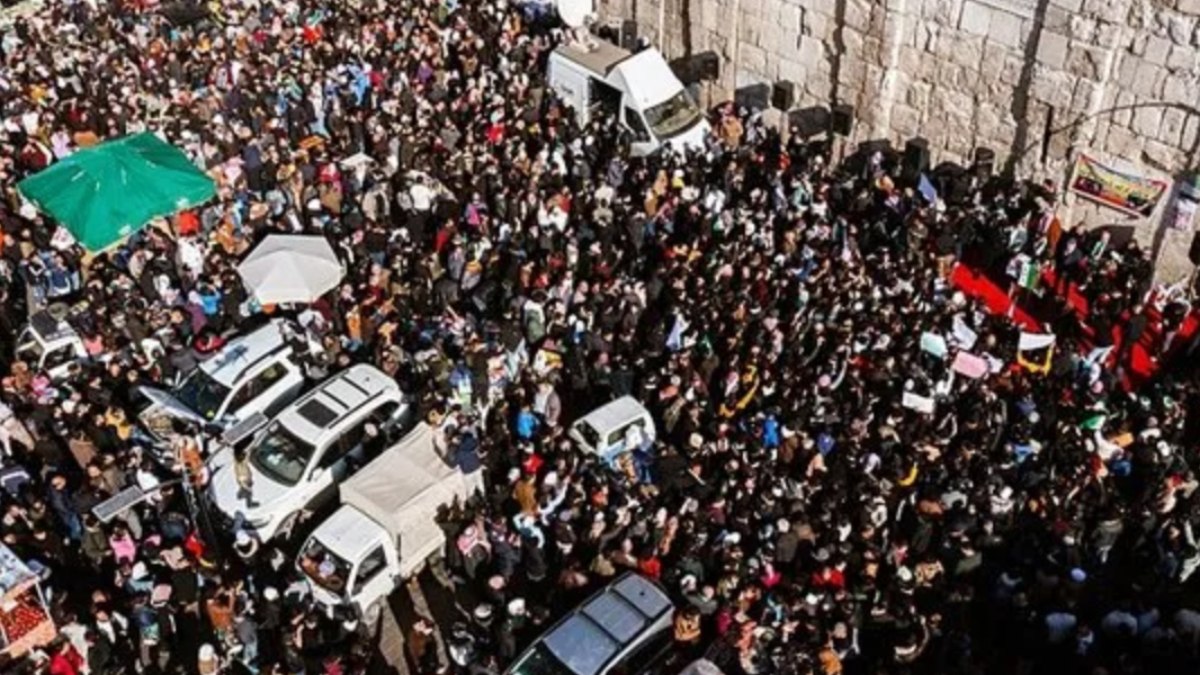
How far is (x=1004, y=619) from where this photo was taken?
14266 millimetres

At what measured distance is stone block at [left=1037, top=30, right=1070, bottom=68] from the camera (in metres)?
19.2

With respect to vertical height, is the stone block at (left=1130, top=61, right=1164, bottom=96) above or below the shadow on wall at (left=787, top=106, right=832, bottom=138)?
above

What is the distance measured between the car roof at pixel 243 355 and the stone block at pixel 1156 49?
42.0 feet

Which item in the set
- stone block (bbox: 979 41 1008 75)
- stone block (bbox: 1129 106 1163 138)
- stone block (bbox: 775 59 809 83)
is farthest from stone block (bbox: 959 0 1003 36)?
stone block (bbox: 775 59 809 83)

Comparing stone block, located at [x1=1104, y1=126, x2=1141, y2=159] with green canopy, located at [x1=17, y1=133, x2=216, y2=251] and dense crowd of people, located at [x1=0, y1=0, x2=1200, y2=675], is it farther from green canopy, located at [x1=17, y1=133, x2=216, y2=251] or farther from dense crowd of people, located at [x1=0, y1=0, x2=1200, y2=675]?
green canopy, located at [x1=17, y1=133, x2=216, y2=251]

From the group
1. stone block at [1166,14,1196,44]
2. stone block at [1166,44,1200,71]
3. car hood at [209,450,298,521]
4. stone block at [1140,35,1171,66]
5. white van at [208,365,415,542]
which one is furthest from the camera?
stone block at [1140,35,1171,66]

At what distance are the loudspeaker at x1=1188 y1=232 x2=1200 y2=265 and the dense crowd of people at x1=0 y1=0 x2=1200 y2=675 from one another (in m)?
0.84

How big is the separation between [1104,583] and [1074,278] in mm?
6068

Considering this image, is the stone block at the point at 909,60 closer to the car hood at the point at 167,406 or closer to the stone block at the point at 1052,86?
the stone block at the point at 1052,86

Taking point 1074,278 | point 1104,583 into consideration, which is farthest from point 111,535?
point 1074,278

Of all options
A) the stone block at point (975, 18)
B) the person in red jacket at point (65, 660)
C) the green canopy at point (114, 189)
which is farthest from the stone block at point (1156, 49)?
the person in red jacket at point (65, 660)

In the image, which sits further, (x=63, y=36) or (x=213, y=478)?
(x=63, y=36)

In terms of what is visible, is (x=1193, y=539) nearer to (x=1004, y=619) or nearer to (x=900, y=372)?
(x=1004, y=619)

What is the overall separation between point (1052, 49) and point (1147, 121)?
174 centimetres
